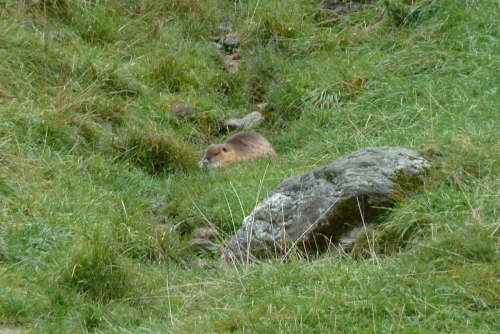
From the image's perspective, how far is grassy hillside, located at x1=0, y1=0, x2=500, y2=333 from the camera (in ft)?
18.0

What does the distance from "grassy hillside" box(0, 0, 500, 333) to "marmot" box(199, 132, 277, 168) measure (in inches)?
6.8

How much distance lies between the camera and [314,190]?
704 cm

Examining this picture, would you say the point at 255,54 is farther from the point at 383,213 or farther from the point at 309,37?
the point at 383,213

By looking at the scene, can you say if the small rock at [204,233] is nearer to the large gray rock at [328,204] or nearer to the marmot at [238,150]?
the large gray rock at [328,204]

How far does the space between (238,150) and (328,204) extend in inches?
133

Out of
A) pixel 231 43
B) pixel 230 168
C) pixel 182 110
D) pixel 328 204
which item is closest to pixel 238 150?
pixel 230 168

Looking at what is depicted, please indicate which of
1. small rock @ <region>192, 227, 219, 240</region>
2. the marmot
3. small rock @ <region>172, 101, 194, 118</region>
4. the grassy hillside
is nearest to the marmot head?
the marmot

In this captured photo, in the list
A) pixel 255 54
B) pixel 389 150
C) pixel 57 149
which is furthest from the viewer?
pixel 255 54

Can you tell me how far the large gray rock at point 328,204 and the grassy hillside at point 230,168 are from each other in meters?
0.16

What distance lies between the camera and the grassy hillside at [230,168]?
5473mm

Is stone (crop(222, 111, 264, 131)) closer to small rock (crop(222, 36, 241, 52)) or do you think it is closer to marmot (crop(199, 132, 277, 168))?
marmot (crop(199, 132, 277, 168))

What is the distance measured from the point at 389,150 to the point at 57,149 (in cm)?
318

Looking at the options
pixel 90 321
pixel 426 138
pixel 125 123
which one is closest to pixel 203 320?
pixel 90 321

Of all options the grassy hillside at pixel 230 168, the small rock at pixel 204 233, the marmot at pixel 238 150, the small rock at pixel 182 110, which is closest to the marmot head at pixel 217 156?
the marmot at pixel 238 150
